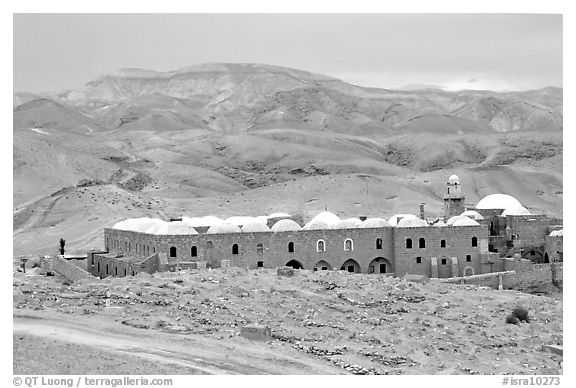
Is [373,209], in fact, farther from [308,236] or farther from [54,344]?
[54,344]

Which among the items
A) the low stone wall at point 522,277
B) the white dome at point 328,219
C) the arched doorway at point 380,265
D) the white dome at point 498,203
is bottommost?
the low stone wall at point 522,277

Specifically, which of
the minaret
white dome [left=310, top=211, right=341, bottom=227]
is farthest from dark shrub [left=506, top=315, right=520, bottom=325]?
the minaret

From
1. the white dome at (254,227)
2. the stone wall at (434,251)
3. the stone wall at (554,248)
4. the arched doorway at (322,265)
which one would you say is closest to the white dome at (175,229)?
the white dome at (254,227)

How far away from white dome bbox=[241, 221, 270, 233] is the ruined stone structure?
0.05 metres

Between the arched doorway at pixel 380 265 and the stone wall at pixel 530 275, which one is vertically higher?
the arched doorway at pixel 380 265

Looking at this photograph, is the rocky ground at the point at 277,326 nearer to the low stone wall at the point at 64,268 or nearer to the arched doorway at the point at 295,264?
the low stone wall at the point at 64,268

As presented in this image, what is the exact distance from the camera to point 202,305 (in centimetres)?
3331

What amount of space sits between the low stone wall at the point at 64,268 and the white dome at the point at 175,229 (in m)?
3.90

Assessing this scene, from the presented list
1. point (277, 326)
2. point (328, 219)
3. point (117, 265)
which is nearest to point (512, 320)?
point (277, 326)

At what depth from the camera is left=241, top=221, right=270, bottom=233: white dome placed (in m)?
47.1

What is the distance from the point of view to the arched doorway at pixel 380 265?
4922 cm

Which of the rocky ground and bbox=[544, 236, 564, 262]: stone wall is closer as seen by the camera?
the rocky ground

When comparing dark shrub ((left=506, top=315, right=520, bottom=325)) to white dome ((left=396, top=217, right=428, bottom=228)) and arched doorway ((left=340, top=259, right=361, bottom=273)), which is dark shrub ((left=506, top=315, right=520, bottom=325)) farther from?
white dome ((left=396, top=217, right=428, bottom=228))

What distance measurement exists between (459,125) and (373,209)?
7960cm
